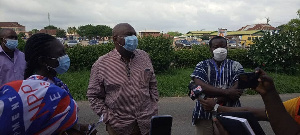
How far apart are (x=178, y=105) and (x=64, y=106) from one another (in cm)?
587

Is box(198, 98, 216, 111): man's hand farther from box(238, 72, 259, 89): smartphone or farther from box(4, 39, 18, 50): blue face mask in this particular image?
box(4, 39, 18, 50): blue face mask

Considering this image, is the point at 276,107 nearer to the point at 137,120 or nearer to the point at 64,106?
the point at 64,106

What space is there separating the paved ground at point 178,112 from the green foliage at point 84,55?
12.1ft

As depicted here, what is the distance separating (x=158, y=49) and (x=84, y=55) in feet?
9.56

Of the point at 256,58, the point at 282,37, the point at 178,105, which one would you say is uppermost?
the point at 282,37

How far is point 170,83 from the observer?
8750 mm

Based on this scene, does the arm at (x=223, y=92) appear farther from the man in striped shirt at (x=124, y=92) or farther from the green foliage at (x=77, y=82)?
the green foliage at (x=77, y=82)

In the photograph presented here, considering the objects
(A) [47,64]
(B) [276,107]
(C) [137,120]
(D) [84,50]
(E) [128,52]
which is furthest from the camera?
(D) [84,50]

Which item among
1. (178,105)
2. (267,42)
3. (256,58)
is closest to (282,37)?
(267,42)

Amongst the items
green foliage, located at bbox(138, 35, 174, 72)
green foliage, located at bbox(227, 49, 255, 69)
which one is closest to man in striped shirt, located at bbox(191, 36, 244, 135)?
green foliage, located at bbox(138, 35, 174, 72)

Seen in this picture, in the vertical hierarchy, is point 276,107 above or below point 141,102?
above

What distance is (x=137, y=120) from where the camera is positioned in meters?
2.46

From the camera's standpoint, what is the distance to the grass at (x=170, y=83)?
7.90 metres

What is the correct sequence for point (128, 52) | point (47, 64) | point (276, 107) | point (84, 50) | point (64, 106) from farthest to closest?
point (84, 50) < point (128, 52) < point (47, 64) < point (276, 107) < point (64, 106)
